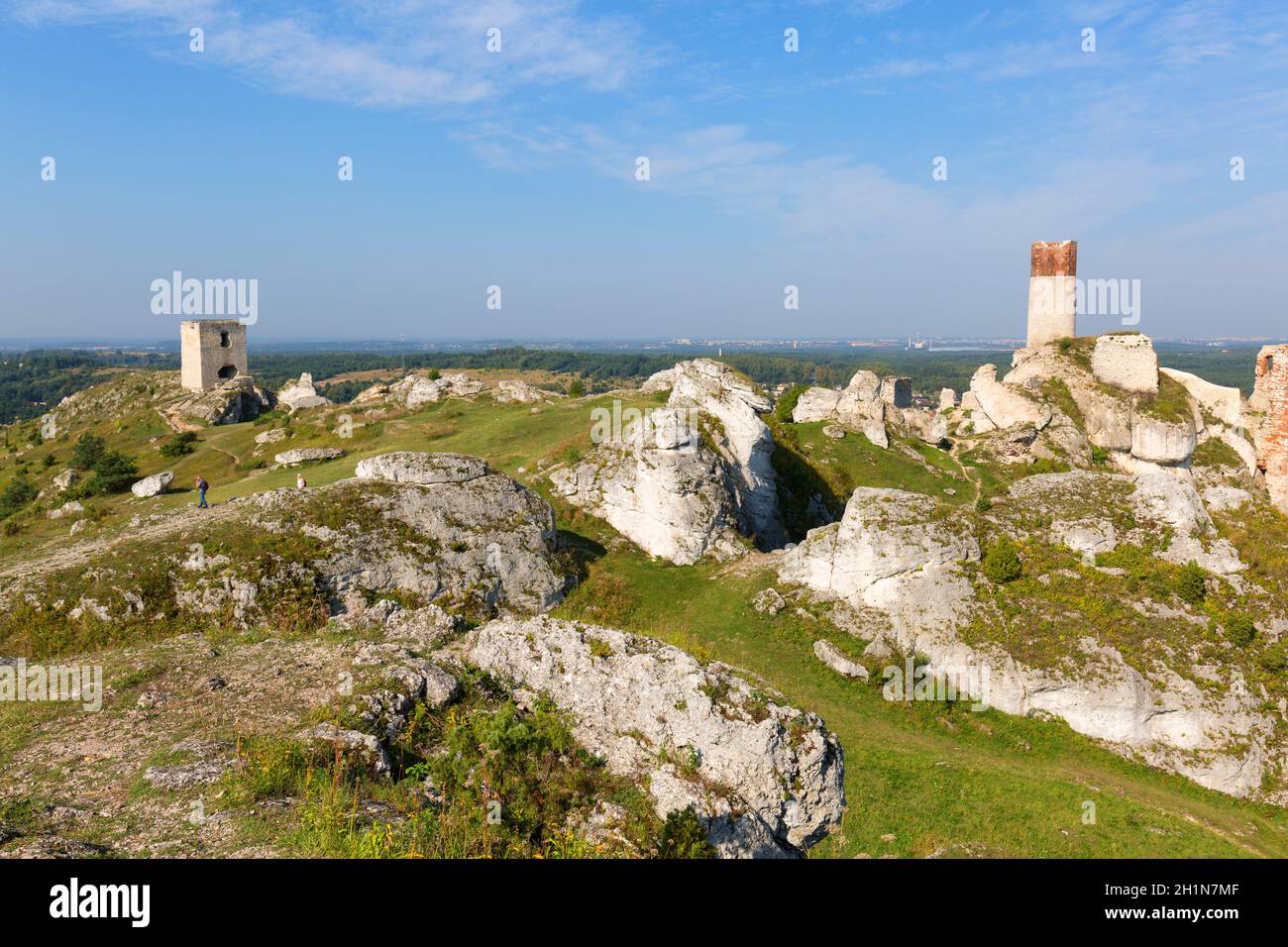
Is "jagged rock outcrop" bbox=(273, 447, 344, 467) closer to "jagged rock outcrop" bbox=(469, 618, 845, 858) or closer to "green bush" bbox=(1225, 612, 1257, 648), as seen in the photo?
"jagged rock outcrop" bbox=(469, 618, 845, 858)

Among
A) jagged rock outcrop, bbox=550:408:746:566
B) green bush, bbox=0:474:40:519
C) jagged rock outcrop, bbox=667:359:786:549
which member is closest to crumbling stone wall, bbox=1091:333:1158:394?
jagged rock outcrop, bbox=667:359:786:549

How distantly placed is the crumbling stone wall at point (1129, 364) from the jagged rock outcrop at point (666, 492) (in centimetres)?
2929

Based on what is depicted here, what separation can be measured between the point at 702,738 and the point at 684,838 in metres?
1.67

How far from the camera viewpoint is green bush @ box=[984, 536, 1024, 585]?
67.0 ft

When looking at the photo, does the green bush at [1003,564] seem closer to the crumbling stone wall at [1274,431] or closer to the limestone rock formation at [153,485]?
the crumbling stone wall at [1274,431]

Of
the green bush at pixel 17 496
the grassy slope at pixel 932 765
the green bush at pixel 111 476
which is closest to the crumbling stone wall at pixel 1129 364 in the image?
the grassy slope at pixel 932 765

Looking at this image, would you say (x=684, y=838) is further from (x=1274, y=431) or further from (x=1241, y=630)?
(x=1274, y=431)

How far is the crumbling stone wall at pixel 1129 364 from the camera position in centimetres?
4338

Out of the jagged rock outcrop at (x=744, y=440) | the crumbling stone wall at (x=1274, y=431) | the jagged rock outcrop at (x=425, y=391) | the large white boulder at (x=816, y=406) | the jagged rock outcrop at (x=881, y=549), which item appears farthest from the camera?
the jagged rock outcrop at (x=425, y=391)

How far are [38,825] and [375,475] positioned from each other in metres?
16.1

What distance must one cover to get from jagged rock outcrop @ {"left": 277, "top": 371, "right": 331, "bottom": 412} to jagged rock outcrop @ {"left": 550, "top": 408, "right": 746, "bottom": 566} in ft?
124

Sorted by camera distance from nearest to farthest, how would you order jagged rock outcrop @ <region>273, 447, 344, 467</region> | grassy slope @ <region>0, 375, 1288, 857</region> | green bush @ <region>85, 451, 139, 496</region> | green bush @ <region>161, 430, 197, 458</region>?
grassy slope @ <region>0, 375, 1288, 857</region>
jagged rock outcrop @ <region>273, 447, 344, 467</region>
green bush @ <region>85, 451, 139, 496</region>
green bush @ <region>161, 430, 197, 458</region>
